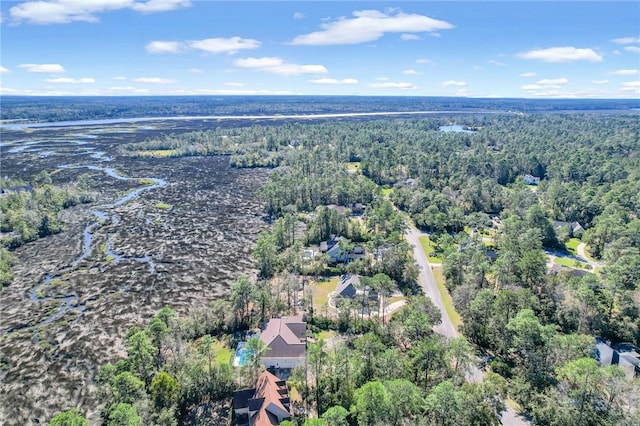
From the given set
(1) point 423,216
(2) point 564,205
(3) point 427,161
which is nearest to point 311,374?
(1) point 423,216

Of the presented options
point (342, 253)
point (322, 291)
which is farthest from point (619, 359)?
point (342, 253)

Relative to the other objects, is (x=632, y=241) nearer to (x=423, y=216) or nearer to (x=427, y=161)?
(x=423, y=216)

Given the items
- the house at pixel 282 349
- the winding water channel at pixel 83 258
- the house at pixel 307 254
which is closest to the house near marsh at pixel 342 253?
the house at pixel 307 254

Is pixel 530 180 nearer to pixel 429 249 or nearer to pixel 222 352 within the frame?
pixel 429 249

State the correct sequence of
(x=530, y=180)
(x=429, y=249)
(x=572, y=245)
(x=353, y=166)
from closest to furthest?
1. (x=429, y=249)
2. (x=572, y=245)
3. (x=530, y=180)
4. (x=353, y=166)

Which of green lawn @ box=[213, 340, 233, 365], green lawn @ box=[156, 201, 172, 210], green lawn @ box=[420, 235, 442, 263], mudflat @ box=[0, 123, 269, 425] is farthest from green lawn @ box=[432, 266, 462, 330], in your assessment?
green lawn @ box=[156, 201, 172, 210]

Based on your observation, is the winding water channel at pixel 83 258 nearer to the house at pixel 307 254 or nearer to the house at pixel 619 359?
the house at pixel 307 254
